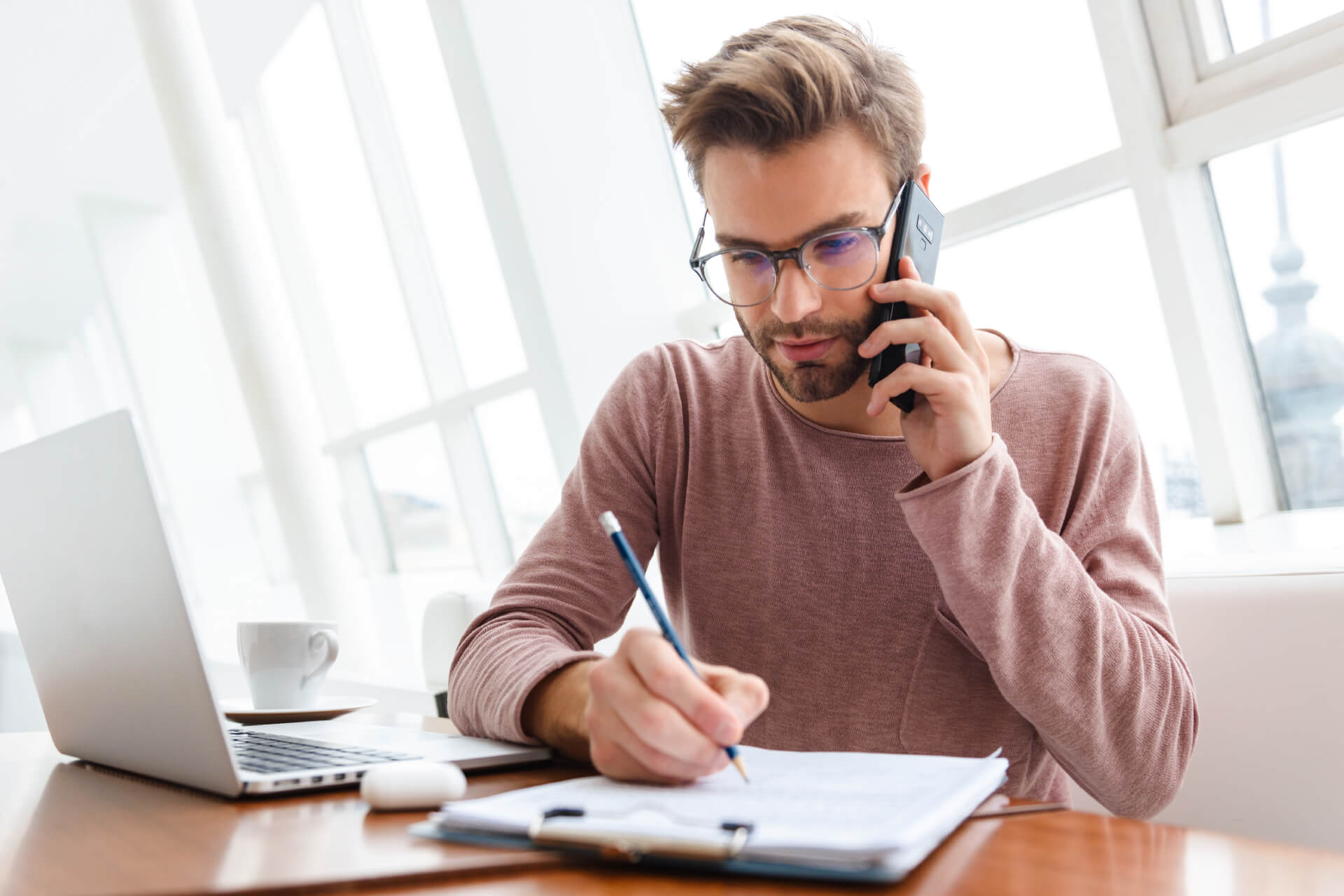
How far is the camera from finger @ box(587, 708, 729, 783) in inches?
26.1

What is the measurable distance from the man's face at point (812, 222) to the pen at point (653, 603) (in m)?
0.48

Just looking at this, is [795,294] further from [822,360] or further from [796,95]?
[796,95]

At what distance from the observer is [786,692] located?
45.8 inches

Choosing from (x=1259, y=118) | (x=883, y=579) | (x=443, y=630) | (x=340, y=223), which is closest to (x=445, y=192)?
(x=340, y=223)

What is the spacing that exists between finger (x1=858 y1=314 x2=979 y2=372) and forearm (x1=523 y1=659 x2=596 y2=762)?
433mm

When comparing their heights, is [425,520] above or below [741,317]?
below

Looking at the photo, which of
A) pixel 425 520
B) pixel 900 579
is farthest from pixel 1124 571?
pixel 425 520

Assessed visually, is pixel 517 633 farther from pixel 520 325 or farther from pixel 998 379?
pixel 520 325

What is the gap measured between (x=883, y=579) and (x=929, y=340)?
0.99ft

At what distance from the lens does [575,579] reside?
116 cm

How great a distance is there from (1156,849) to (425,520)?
3795 mm

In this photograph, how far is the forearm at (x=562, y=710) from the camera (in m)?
0.82

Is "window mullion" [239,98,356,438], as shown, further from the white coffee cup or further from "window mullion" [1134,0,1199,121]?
"window mullion" [1134,0,1199,121]

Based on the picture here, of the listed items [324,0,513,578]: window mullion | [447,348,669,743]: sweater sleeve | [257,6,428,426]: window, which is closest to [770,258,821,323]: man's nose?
[447,348,669,743]: sweater sleeve
